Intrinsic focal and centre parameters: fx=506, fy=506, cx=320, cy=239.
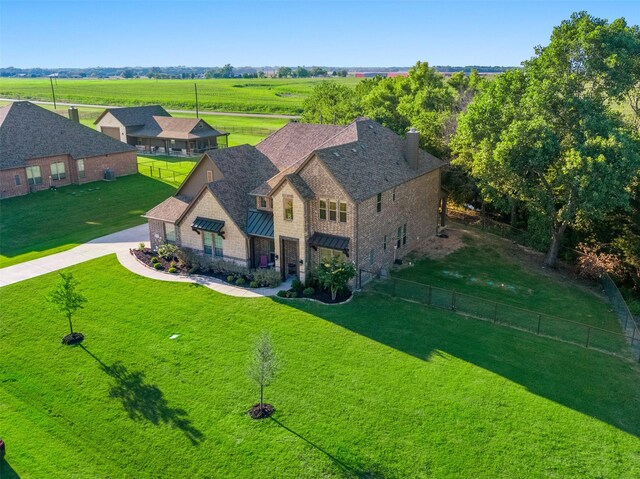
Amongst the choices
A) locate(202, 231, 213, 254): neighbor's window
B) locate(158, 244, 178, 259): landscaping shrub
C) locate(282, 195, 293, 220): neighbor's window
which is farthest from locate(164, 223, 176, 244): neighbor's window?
locate(282, 195, 293, 220): neighbor's window

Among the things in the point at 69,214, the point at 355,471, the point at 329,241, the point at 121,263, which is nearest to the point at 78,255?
the point at 121,263

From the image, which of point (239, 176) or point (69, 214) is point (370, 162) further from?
point (69, 214)

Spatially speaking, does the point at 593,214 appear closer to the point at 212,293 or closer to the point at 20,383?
the point at 212,293

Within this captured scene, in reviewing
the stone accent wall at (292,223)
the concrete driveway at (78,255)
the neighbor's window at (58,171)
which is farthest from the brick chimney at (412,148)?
the neighbor's window at (58,171)

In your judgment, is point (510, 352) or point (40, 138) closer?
point (510, 352)

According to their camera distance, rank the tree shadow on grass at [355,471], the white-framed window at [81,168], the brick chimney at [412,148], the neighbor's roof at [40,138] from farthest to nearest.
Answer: the white-framed window at [81,168] → the neighbor's roof at [40,138] → the brick chimney at [412,148] → the tree shadow on grass at [355,471]

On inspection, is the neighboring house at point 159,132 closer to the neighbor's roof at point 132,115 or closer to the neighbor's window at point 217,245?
the neighbor's roof at point 132,115

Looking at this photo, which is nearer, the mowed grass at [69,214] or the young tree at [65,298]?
the young tree at [65,298]
